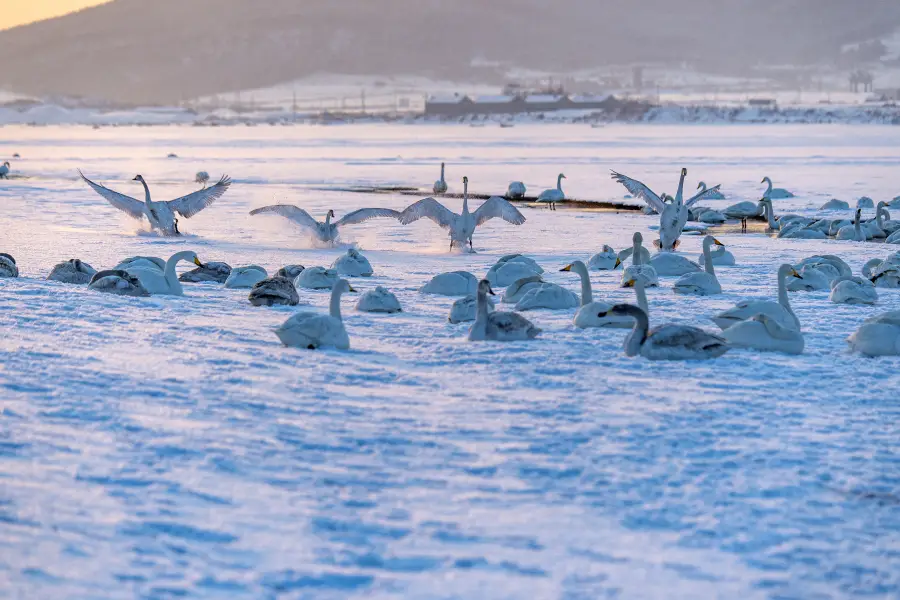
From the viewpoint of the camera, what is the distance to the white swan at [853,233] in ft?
52.2

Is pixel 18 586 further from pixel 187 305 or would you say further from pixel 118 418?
pixel 187 305

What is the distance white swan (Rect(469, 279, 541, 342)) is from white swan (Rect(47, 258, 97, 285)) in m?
4.56

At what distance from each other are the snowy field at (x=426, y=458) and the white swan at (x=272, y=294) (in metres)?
0.14

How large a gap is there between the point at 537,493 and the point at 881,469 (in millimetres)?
1599

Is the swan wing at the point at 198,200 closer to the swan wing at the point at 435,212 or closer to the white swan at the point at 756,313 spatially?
the swan wing at the point at 435,212

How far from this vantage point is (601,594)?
414 cm

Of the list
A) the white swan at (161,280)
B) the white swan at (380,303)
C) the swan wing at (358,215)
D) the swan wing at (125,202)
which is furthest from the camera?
the swan wing at (125,202)

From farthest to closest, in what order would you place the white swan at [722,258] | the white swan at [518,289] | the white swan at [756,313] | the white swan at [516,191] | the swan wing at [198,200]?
the white swan at [516,191], the swan wing at [198,200], the white swan at [722,258], the white swan at [518,289], the white swan at [756,313]

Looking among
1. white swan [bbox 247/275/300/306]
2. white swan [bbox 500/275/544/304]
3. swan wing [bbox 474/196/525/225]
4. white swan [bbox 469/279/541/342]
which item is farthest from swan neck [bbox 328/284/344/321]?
swan wing [bbox 474/196/525/225]

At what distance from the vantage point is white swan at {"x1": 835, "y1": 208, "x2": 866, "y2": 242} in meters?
15.9

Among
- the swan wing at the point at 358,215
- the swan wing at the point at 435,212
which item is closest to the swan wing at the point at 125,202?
the swan wing at the point at 358,215

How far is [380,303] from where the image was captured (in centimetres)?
948

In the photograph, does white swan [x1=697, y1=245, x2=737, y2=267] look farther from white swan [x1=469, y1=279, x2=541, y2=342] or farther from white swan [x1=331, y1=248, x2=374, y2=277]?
white swan [x1=469, y1=279, x2=541, y2=342]

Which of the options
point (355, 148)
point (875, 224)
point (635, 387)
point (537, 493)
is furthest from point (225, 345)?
point (355, 148)
